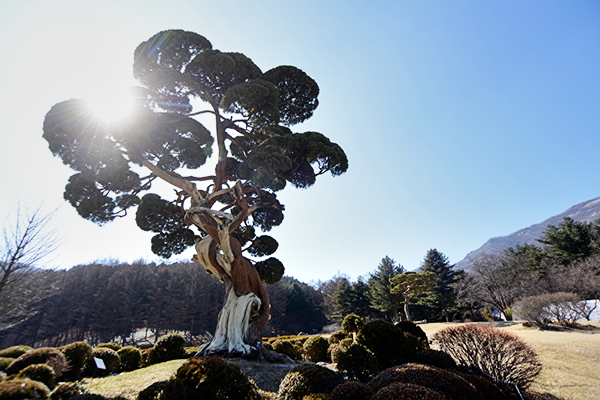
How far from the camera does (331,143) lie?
33.8 ft

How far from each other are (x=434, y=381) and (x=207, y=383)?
126 inches

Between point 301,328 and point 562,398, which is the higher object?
point 562,398

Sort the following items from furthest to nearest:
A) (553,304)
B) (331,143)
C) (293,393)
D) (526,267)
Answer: (526,267) → (553,304) → (331,143) → (293,393)

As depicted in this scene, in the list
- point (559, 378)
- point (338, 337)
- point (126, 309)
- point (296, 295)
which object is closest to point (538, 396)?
point (559, 378)

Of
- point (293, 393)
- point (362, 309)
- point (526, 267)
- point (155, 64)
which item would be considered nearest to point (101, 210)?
point (155, 64)

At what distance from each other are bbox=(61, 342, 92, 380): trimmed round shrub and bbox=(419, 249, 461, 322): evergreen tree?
31.4 metres

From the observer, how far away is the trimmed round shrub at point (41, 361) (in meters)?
6.57

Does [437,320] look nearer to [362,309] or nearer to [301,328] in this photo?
→ [362,309]

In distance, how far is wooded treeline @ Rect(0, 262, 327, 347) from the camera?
113 ft

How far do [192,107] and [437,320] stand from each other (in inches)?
1436

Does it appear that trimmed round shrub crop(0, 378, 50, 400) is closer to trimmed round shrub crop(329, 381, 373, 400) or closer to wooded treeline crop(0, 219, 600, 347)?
trimmed round shrub crop(329, 381, 373, 400)

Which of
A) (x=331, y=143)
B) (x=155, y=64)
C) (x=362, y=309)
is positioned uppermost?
(x=155, y=64)

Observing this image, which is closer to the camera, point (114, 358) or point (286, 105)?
point (114, 358)

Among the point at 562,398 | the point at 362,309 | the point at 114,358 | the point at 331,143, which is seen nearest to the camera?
the point at 562,398
